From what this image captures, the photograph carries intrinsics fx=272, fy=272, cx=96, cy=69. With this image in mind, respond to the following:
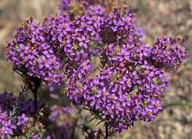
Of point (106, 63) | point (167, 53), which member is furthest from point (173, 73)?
point (106, 63)

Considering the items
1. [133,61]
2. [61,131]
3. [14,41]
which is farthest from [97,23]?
[61,131]

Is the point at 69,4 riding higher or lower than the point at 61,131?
higher

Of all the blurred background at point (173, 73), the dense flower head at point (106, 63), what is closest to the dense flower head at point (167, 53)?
the dense flower head at point (106, 63)

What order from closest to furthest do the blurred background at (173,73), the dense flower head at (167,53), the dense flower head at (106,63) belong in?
1. the dense flower head at (106,63)
2. the dense flower head at (167,53)
3. the blurred background at (173,73)

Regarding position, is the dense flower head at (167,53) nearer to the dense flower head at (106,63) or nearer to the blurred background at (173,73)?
the dense flower head at (106,63)

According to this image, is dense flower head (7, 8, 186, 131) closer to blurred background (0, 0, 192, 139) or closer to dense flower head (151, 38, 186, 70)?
dense flower head (151, 38, 186, 70)

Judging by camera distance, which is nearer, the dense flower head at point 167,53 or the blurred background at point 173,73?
the dense flower head at point 167,53

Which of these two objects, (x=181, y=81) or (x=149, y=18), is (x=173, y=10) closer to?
(x=149, y=18)

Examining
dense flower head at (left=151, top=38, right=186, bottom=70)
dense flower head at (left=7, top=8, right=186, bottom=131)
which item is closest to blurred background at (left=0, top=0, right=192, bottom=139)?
dense flower head at (left=7, top=8, right=186, bottom=131)

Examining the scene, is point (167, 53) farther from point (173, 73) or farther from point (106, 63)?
point (173, 73)
